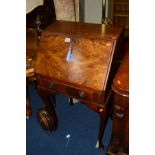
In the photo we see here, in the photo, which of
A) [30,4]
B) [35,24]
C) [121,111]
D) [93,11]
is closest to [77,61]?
[121,111]

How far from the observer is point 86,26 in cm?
162

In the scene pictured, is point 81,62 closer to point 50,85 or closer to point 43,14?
point 50,85

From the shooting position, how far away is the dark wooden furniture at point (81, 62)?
1.35 m

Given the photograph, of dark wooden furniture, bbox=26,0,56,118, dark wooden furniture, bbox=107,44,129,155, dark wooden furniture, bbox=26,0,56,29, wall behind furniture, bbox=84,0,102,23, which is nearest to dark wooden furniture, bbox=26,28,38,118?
dark wooden furniture, bbox=26,0,56,118

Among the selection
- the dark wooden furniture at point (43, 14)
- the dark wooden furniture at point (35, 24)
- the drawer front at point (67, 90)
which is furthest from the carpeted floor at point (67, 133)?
the dark wooden furniture at point (43, 14)

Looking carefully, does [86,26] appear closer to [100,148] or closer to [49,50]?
[49,50]

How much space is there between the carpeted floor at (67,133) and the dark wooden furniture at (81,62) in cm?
32

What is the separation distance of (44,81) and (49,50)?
219 mm

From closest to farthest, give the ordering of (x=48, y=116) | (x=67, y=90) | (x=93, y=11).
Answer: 1. (x=67, y=90)
2. (x=48, y=116)
3. (x=93, y=11)

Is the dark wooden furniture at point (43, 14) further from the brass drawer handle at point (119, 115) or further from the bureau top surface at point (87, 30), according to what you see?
the brass drawer handle at point (119, 115)

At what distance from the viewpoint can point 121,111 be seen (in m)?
1.30

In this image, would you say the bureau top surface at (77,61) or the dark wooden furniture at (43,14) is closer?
the bureau top surface at (77,61)

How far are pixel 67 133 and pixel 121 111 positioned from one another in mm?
763
